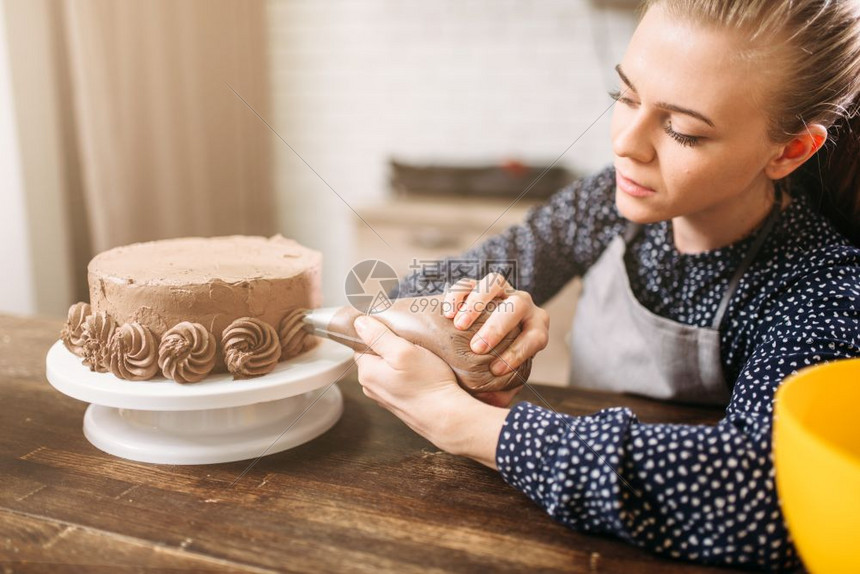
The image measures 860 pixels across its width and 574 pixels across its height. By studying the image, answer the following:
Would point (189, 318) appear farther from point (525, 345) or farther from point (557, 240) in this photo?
point (557, 240)

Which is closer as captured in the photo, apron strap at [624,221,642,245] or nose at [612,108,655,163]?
nose at [612,108,655,163]

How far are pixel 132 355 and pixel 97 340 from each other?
52 millimetres

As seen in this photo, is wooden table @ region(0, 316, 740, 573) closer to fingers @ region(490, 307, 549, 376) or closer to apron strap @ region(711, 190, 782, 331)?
fingers @ region(490, 307, 549, 376)

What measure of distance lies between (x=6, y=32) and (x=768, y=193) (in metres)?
1.73

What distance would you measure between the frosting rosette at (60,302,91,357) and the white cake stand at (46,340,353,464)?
0.04 ft

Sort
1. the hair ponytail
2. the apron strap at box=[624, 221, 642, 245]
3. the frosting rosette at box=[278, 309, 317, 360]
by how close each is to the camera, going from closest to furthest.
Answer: the frosting rosette at box=[278, 309, 317, 360] → the hair ponytail → the apron strap at box=[624, 221, 642, 245]

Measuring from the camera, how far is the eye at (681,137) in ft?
2.69

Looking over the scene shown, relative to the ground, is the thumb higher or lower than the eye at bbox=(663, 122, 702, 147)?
lower

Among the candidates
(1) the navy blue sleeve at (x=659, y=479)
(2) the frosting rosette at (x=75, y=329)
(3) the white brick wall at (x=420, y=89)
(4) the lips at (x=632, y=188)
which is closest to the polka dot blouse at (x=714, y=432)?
(1) the navy blue sleeve at (x=659, y=479)

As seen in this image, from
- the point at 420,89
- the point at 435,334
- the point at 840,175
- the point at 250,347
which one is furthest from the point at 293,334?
the point at 420,89

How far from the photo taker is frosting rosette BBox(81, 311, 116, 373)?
760mm

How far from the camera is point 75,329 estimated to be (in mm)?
801

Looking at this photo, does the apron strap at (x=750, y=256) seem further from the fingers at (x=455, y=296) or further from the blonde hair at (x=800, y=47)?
the fingers at (x=455, y=296)

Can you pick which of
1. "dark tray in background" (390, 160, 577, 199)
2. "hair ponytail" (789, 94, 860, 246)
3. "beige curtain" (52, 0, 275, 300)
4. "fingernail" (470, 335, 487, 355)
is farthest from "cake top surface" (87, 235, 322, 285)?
"dark tray in background" (390, 160, 577, 199)
